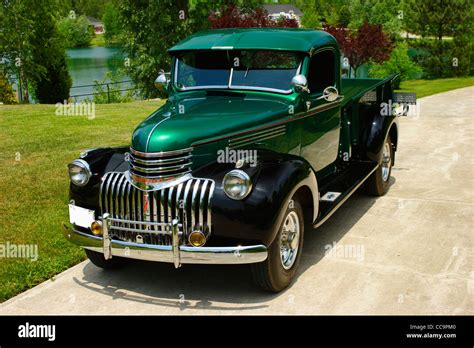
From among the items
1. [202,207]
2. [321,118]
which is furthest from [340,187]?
[202,207]

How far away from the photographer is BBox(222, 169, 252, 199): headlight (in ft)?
15.4

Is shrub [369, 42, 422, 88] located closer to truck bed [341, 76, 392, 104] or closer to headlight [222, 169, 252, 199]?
truck bed [341, 76, 392, 104]

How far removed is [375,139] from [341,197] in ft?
5.57

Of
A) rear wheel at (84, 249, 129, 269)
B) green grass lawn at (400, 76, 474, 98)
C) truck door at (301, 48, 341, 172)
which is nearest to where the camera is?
rear wheel at (84, 249, 129, 269)

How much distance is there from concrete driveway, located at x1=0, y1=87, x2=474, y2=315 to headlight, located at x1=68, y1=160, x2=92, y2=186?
95 cm

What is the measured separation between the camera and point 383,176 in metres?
8.34

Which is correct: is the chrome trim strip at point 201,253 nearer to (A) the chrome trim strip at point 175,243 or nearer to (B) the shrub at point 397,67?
(A) the chrome trim strip at point 175,243

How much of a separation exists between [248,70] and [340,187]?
1667 mm

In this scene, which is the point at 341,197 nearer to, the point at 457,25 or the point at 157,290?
the point at 157,290

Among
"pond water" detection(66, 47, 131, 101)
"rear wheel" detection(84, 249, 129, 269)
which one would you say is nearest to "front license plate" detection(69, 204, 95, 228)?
"rear wheel" detection(84, 249, 129, 269)

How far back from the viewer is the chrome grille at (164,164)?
4918 millimetres

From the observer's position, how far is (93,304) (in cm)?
509

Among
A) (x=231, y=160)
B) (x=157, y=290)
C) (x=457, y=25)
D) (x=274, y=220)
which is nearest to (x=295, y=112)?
(x=231, y=160)

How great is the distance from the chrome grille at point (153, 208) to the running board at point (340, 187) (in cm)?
131
